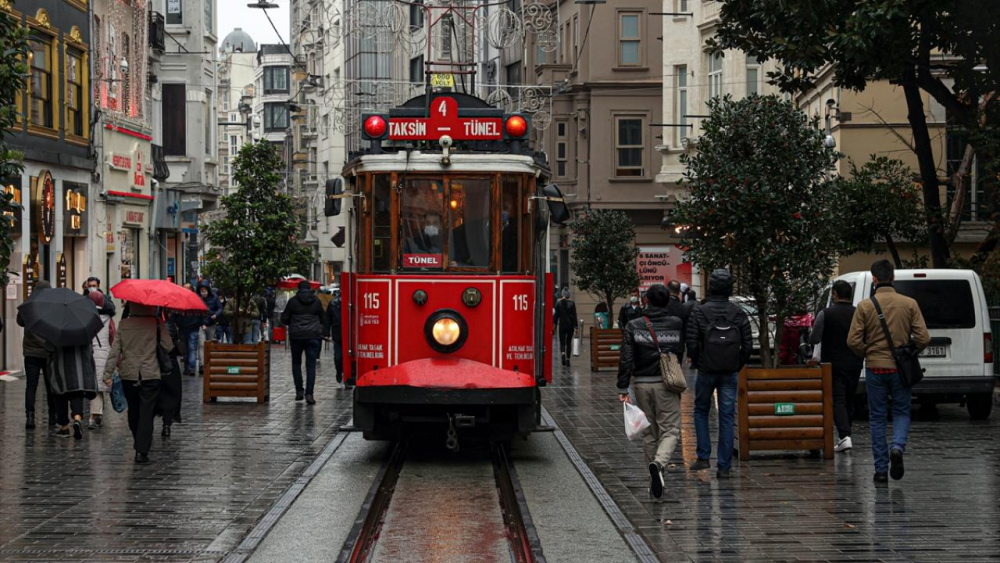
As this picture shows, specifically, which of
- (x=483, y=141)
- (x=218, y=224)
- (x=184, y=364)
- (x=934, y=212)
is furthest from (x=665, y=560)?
(x=184, y=364)

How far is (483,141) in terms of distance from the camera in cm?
1530

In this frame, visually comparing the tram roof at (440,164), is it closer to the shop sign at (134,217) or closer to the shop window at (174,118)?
the shop sign at (134,217)

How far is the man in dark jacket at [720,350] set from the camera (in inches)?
527

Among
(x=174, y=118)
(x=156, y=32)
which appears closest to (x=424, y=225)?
(x=156, y=32)

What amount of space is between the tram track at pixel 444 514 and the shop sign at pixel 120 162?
24465 mm

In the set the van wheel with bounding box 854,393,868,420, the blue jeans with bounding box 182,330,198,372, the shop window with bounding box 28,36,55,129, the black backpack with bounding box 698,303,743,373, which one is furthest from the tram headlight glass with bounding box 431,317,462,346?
the shop window with bounding box 28,36,55,129

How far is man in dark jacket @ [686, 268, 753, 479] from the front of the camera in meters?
13.4

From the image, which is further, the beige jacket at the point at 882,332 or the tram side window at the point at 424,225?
the tram side window at the point at 424,225

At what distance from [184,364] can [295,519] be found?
61.2 ft

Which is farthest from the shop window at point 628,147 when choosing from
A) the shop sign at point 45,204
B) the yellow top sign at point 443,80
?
the shop sign at point 45,204

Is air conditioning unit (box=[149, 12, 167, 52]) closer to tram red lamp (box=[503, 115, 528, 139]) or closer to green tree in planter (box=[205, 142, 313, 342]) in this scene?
green tree in planter (box=[205, 142, 313, 342])

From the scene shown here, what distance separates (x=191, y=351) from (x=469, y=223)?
50.1 ft

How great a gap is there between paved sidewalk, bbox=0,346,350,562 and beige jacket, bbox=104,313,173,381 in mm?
880

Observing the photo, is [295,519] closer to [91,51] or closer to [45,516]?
[45,516]
